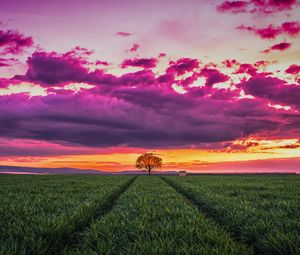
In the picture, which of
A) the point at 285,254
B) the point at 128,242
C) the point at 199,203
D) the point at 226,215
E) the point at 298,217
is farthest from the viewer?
the point at 199,203

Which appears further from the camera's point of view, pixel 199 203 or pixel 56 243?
pixel 199 203

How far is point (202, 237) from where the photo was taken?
6879 mm

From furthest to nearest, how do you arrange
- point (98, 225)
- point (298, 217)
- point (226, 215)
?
point (226, 215)
point (298, 217)
point (98, 225)

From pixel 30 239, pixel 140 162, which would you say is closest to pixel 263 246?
pixel 30 239

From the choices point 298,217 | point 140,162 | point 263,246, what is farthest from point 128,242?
point 140,162

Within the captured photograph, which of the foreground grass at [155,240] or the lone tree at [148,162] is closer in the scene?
the foreground grass at [155,240]

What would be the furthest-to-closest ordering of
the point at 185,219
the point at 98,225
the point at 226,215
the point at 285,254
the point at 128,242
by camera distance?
the point at 226,215 < the point at 185,219 < the point at 98,225 < the point at 128,242 < the point at 285,254

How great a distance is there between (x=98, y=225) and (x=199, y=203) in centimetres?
866

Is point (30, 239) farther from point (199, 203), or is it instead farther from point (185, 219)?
point (199, 203)

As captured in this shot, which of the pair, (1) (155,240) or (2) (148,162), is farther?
(2) (148,162)

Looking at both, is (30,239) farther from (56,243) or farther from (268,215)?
(268,215)

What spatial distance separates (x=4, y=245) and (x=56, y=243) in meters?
1.11

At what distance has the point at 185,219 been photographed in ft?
Answer: 29.9

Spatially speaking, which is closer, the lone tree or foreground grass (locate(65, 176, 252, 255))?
foreground grass (locate(65, 176, 252, 255))
